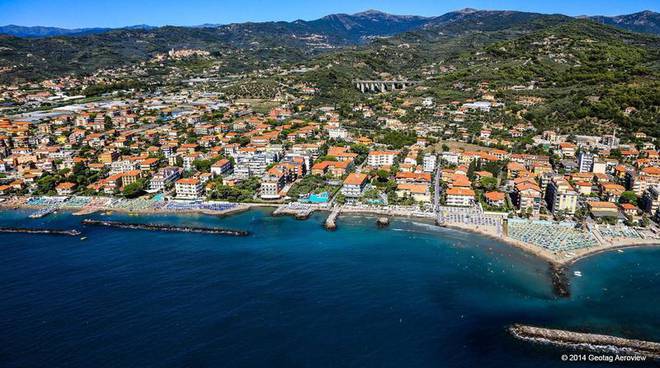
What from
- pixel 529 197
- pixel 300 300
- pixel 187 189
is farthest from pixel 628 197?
pixel 187 189

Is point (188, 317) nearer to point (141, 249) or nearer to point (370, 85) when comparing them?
point (141, 249)

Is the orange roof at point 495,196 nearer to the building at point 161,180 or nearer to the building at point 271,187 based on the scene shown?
the building at point 271,187

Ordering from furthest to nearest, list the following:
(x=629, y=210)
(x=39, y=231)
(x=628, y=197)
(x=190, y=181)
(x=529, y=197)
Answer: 1. (x=190, y=181)
2. (x=628, y=197)
3. (x=529, y=197)
4. (x=629, y=210)
5. (x=39, y=231)

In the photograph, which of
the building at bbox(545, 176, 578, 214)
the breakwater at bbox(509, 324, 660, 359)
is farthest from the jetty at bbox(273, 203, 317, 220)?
the breakwater at bbox(509, 324, 660, 359)

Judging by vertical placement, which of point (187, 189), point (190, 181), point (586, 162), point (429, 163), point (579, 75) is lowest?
point (187, 189)

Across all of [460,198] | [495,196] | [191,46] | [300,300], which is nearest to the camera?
[300,300]

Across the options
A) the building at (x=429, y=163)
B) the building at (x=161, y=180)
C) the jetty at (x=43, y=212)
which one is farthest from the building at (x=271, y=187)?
the jetty at (x=43, y=212)

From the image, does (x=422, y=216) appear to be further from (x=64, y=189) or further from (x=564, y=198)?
Answer: (x=64, y=189)

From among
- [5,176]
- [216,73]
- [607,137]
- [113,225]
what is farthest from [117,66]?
[607,137]
